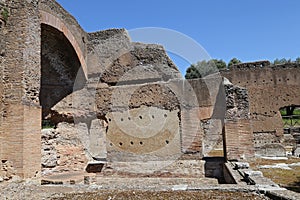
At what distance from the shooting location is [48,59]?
9484 mm

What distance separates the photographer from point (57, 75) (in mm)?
9914

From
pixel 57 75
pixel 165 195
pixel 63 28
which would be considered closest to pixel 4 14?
pixel 63 28

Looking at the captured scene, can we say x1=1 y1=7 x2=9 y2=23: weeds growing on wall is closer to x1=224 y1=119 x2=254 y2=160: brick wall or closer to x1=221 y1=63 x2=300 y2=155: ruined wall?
x1=224 y1=119 x2=254 y2=160: brick wall

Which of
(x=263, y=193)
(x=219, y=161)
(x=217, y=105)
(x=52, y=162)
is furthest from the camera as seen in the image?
(x=217, y=105)

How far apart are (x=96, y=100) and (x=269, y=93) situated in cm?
1206

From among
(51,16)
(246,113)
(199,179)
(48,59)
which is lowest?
(199,179)

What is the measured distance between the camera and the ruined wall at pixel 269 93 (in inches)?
683

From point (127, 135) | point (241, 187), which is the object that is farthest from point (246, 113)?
point (241, 187)

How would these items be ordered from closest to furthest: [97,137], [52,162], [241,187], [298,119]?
1. [241,187]
2. [52,162]
3. [97,137]
4. [298,119]

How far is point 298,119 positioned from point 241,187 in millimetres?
18589

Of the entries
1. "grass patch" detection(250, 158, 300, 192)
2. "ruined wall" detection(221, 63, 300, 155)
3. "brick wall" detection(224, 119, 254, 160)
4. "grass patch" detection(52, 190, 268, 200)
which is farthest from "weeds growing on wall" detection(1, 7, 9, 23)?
"ruined wall" detection(221, 63, 300, 155)

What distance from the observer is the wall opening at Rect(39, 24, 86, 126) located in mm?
9398

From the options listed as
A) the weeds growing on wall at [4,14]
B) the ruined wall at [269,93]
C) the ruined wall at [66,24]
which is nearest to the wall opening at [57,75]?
the ruined wall at [66,24]

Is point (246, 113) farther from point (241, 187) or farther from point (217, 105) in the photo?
point (241, 187)
